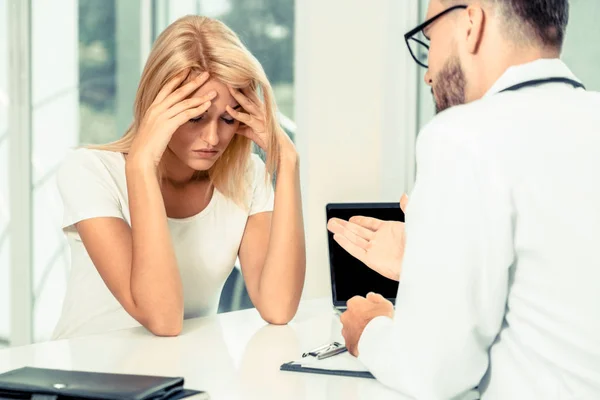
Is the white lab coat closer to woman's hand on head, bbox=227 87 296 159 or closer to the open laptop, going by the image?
woman's hand on head, bbox=227 87 296 159

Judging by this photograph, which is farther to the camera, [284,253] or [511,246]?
[284,253]

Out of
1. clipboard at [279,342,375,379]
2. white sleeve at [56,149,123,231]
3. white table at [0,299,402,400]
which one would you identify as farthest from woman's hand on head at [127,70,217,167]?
clipboard at [279,342,375,379]

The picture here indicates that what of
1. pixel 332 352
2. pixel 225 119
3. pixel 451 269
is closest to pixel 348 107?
pixel 225 119

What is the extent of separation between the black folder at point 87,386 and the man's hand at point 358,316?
34 centimetres

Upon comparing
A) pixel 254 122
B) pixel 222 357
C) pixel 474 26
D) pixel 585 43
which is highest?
pixel 585 43

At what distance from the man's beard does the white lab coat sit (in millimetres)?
149

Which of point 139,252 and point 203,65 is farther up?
Answer: point 203,65

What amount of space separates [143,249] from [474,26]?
876mm

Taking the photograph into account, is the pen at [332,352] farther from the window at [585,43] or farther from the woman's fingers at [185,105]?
the window at [585,43]

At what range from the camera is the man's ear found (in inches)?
43.2

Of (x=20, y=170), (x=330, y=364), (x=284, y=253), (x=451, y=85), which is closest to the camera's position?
(x=451, y=85)

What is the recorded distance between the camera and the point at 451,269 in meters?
0.95

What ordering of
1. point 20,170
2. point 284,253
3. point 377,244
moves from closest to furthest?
point 377,244
point 284,253
point 20,170

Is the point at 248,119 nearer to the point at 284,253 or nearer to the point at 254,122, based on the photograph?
the point at 254,122
